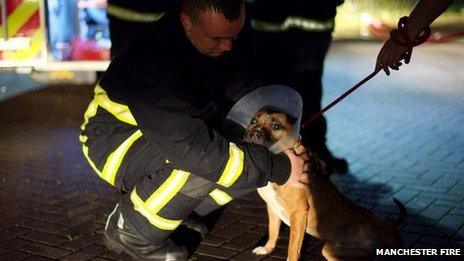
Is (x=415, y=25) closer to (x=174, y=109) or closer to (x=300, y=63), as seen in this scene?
(x=174, y=109)

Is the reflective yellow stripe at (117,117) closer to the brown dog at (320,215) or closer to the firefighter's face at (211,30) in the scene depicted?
the firefighter's face at (211,30)

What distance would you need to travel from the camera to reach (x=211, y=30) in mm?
2555

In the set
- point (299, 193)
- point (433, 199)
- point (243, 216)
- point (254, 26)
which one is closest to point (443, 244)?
point (433, 199)

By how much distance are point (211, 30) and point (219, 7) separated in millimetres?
121

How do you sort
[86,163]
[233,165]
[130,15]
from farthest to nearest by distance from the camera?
1. [86,163]
2. [130,15]
3. [233,165]

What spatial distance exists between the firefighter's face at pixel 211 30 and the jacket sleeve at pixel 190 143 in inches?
10.1

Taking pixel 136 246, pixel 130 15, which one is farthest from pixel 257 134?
pixel 130 15

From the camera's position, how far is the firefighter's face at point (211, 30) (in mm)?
2518

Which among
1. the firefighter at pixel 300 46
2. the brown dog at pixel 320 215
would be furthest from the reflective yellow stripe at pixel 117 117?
the firefighter at pixel 300 46

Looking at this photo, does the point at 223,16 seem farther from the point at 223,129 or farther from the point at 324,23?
the point at 324,23

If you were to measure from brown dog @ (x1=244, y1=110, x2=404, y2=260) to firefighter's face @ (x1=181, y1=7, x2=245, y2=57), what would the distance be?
1.50ft

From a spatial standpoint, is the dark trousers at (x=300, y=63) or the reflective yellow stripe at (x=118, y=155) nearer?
the reflective yellow stripe at (x=118, y=155)

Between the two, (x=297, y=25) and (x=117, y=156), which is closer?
(x=117, y=156)

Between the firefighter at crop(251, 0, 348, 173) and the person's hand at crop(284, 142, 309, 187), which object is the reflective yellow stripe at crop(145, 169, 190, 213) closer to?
the person's hand at crop(284, 142, 309, 187)
